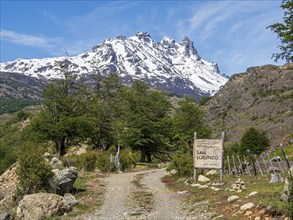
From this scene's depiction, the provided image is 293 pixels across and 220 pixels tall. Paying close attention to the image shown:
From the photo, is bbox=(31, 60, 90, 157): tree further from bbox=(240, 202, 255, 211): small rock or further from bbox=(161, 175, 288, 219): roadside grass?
bbox=(240, 202, 255, 211): small rock

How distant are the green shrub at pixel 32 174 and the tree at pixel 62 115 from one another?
2871 cm

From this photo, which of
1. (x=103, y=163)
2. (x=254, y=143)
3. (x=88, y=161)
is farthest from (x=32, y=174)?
(x=254, y=143)

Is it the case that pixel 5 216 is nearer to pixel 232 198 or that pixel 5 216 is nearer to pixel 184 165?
pixel 232 198

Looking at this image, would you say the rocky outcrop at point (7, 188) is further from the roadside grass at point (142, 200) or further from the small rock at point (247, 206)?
the small rock at point (247, 206)

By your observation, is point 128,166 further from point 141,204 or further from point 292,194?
point 292,194

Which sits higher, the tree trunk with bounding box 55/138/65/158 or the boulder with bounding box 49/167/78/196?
the tree trunk with bounding box 55/138/65/158

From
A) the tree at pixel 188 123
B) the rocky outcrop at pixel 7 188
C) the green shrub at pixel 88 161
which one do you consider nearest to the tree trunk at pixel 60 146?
the green shrub at pixel 88 161

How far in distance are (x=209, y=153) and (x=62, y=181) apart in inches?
355

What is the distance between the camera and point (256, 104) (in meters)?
146

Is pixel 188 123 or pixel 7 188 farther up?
pixel 188 123

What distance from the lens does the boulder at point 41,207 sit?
15.0 m

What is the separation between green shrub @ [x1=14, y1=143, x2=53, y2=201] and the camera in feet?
59.4

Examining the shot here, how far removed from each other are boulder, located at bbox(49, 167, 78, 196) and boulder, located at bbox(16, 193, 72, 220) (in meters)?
2.86

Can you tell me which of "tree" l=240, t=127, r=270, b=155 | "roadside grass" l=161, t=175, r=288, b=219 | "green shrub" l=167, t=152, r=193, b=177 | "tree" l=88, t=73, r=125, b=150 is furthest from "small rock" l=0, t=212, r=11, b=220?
"tree" l=240, t=127, r=270, b=155
